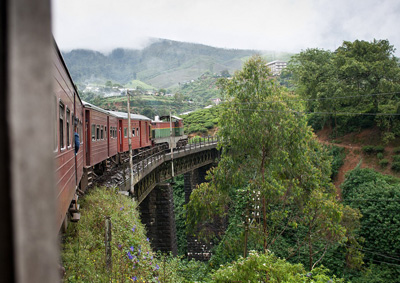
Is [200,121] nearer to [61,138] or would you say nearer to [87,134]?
[87,134]

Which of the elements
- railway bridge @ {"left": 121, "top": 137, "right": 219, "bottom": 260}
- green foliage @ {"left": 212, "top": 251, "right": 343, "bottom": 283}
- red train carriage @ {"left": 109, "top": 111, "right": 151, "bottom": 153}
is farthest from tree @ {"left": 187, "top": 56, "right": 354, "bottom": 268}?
red train carriage @ {"left": 109, "top": 111, "right": 151, "bottom": 153}

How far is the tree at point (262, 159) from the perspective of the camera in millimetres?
14766

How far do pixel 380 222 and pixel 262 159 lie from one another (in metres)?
11.4

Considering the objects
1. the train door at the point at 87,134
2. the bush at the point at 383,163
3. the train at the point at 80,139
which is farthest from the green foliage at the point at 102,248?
the bush at the point at 383,163

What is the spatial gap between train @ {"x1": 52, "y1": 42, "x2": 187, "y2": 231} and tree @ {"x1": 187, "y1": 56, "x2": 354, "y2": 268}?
4944 mm

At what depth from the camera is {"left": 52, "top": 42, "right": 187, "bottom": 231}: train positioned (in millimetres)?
5062

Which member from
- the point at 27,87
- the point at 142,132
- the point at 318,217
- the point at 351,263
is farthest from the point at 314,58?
the point at 27,87

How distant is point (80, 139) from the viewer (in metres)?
9.55

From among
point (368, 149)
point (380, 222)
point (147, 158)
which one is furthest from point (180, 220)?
point (380, 222)

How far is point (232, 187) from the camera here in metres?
16.1

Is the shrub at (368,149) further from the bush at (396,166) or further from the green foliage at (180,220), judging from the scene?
the green foliage at (180,220)

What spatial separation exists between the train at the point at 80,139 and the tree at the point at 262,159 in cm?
A: 494

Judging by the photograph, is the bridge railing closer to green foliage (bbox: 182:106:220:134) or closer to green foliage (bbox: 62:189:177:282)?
green foliage (bbox: 62:189:177:282)

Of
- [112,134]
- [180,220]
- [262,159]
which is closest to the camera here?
[262,159]
